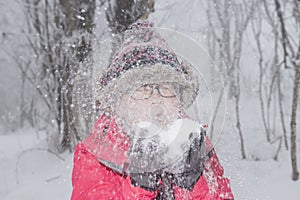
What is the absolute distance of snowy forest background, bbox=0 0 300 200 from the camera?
1.52 m

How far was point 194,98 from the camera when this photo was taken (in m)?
0.93

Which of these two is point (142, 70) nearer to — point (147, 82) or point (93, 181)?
point (147, 82)

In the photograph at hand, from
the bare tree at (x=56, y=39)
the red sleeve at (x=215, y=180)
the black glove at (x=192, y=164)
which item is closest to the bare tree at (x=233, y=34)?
the bare tree at (x=56, y=39)

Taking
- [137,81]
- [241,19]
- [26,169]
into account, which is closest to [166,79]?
[137,81]

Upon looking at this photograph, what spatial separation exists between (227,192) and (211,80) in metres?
0.41

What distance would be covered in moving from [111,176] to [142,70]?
0.34 m

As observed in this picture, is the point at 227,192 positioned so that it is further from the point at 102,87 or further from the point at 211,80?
the point at 102,87

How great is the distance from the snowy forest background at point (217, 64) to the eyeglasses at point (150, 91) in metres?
0.14

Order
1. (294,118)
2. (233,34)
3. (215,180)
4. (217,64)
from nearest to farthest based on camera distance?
1. (215,180)
2. (217,64)
3. (294,118)
4. (233,34)

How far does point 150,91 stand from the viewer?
884 millimetres

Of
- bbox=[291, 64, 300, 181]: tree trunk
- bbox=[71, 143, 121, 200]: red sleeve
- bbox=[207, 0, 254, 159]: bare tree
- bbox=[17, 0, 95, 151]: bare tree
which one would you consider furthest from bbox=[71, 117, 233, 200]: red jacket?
bbox=[17, 0, 95, 151]: bare tree

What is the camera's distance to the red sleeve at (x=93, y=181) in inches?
36.8

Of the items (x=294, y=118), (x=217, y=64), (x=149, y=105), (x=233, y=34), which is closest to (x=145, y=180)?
(x=149, y=105)

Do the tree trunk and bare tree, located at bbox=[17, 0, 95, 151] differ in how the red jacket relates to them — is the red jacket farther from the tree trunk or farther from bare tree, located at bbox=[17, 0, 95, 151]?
bare tree, located at bbox=[17, 0, 95, 151]
